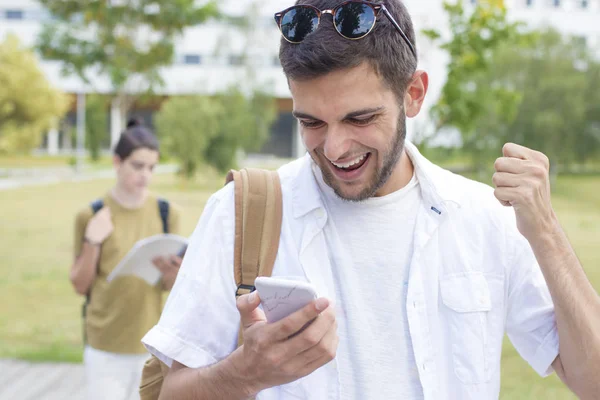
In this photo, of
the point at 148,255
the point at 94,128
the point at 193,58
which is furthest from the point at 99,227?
the point at 193,58

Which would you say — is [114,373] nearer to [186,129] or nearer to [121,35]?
[121,35]

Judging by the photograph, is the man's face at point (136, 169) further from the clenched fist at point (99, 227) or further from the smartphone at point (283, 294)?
the smartphone at point (283, 294)

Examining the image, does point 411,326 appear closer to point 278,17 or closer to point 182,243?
point 278,17

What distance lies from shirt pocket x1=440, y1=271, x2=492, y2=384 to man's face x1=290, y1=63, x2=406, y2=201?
0.34 metres

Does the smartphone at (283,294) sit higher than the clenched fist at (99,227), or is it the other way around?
the smartphone at (283,294)

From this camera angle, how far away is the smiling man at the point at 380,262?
1.79 meters

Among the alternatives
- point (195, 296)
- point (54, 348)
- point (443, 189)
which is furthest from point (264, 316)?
point (54, 348)

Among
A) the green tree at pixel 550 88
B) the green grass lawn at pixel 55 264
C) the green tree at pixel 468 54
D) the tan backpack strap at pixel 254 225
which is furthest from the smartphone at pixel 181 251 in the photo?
the green tree at pixel 550 88

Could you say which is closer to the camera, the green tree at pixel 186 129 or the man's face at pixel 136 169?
the man's face at pixel 136 169

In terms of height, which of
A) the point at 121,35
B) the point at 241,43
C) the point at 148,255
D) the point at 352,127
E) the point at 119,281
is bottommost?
the point at 119,281

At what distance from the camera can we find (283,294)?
1445 millimetres

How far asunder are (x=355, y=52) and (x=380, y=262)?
0.55 m

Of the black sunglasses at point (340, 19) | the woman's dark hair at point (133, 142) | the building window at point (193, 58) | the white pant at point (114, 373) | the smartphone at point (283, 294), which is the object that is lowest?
the white pant at point (114, 373)

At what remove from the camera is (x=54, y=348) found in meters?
7.02
